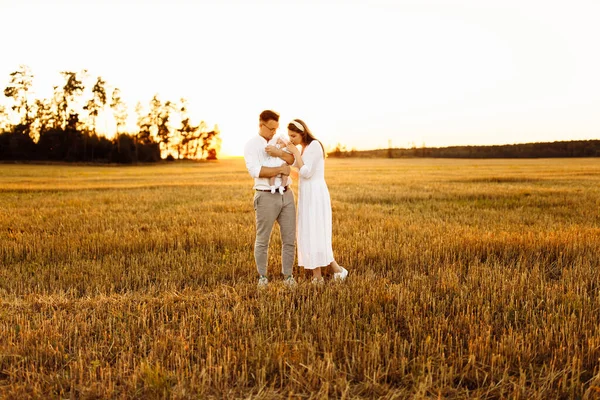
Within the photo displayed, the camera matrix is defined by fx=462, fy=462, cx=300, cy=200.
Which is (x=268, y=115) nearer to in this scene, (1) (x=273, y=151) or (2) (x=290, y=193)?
(1) (x=273, y=151)

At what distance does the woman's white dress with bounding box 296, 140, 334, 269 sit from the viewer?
6629 millimetres

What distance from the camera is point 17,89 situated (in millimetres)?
73812

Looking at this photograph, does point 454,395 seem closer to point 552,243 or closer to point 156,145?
point 552,243

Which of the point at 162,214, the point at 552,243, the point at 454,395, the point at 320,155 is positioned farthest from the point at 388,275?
the point at 162,214

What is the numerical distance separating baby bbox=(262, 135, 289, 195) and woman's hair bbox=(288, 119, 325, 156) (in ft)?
0.64

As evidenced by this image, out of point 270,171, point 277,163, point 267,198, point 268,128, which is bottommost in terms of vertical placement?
point 267,198

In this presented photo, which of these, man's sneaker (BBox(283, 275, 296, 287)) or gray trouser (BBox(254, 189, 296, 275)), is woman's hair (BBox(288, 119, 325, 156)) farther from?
man's sneaker (BBox(283, 275, 296, 287))

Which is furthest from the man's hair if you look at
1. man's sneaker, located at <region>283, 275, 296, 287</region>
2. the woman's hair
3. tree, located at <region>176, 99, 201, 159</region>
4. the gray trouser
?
tree, located at <region>176, 99, 201, 159</region>

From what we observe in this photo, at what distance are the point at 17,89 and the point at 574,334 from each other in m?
86.3

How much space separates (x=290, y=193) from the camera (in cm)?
683

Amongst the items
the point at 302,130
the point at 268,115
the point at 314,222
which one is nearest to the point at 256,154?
the point at 268,115

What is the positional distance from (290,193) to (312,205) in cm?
40

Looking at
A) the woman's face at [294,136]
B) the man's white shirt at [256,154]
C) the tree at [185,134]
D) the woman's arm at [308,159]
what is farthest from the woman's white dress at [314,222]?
the tree at [185,134]

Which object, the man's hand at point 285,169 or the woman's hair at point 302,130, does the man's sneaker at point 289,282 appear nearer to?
the man's hand at point 285,169
